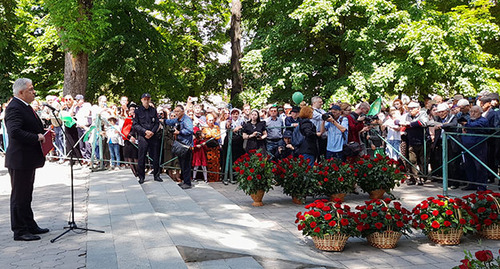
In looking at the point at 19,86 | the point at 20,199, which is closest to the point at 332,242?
the point at 20,199

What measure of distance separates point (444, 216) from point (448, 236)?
10.9 inches

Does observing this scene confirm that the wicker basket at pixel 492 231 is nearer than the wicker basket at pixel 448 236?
No

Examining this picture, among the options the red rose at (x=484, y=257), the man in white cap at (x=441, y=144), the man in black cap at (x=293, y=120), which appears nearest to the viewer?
the red rose at (x=484, y=257)

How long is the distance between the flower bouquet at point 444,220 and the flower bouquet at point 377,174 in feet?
8.77

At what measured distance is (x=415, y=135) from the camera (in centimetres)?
1150

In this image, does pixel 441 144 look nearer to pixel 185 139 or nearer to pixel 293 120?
pixel 293 120

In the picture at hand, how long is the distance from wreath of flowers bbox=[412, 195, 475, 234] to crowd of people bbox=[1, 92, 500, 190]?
11.3 feet

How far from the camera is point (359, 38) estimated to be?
1805 centimetres

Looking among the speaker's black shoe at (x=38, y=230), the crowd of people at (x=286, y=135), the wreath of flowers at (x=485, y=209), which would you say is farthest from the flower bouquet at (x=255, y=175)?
the speaker's black shoe at (x=38, y=230)

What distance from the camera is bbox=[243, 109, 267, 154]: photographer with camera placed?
11.6 meters

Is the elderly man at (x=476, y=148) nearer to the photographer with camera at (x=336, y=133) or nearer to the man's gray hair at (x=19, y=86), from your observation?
the photographer with camera at (x=336, y=133)

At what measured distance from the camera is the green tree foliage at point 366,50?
17266mm

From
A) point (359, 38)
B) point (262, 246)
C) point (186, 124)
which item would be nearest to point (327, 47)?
point (359, 38)

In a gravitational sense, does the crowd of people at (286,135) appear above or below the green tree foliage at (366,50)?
below
